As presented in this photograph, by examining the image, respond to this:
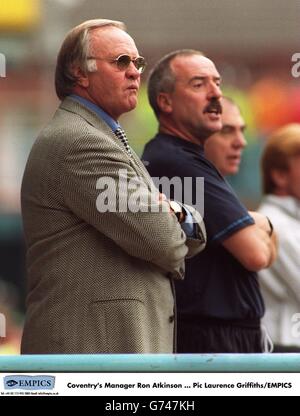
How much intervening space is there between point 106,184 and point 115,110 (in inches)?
9.3

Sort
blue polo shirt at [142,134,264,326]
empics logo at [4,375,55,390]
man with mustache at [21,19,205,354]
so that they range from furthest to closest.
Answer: blue polo shirt at [142,134,264,326] → man with mustache at [21,19,205,354] → empics logo at [4,375,55,390]

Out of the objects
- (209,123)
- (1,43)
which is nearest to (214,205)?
(209,123)

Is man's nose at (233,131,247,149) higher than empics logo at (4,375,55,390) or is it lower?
higher

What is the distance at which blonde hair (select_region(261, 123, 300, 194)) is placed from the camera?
3.59 metres

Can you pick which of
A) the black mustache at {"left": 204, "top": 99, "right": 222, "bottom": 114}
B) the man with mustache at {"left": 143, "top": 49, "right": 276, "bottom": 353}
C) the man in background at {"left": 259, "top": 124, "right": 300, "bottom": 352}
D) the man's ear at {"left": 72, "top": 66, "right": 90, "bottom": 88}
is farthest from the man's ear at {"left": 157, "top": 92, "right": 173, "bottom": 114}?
the man in background at {"left": 259, "top": 124, "right": 300, "bottom": 352}

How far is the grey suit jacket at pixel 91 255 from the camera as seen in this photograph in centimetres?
247

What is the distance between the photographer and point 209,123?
116 inches

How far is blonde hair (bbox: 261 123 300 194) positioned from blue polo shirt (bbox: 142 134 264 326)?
2.35 feet

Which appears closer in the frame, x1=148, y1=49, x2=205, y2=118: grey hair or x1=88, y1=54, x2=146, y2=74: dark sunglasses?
x1=88, y1=54, x2=146, y2=74: dark sunglasses

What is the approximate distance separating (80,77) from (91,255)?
17.5 inches

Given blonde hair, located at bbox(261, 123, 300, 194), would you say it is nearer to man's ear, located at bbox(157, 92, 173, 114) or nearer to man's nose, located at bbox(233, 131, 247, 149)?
man's nose, located at bbox(233, 131, 247, 149)

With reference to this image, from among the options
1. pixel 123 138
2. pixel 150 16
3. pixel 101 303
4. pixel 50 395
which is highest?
pixel 150 16

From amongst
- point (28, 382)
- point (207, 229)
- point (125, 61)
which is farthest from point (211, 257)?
point (28, 382)

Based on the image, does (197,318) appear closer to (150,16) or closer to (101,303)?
(101,303)
